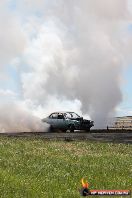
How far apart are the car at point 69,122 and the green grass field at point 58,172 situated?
84.0ft

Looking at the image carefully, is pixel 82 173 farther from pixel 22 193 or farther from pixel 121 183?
pixel 22 193

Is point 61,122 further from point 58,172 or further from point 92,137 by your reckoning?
point 58,172

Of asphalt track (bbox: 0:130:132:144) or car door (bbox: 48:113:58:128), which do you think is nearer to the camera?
asphalt track (bbox: 0:130:132:144)

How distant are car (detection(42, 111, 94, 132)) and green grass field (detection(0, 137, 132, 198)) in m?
25.6

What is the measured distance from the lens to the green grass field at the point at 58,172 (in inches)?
462

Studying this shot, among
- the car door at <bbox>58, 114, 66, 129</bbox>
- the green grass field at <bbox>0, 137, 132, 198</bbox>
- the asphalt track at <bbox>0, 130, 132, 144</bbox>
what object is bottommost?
the green grass field at <bbox>0, 137, 132, 198</bbox>

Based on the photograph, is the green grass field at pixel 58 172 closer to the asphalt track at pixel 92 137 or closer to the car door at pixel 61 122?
the asphalt track at pixel 92 137

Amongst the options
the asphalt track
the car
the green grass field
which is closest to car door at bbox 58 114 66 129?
the car

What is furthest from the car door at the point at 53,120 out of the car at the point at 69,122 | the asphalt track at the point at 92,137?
the asphalt track at the point at 92,137

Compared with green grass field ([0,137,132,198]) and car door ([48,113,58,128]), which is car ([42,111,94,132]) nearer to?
car door ([48,113,58,128])

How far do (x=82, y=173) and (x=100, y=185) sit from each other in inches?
93.4

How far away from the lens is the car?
4916 cm

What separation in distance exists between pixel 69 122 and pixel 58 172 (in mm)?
34373

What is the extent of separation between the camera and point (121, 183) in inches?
516
